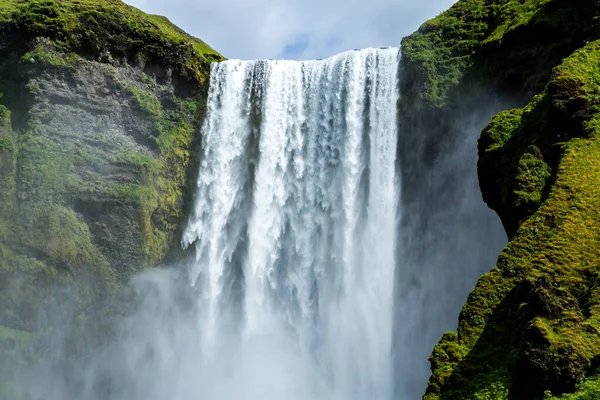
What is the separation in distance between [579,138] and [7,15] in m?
24.9

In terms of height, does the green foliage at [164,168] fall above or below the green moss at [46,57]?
below

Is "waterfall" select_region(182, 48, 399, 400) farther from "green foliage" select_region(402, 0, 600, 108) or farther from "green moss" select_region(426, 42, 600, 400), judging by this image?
"green moss" select_region(426, 42, 600, 400)

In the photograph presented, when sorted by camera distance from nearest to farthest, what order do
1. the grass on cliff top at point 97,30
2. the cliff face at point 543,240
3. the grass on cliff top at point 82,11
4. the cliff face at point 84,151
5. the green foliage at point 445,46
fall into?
the cliff face at point 543,240 → the green foliage at point 445,46 → the cliff face at point 84,151 → the grass on cliff top at point 97,30 → the grass on cliff top at point 82,11

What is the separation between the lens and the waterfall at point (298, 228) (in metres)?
24.2

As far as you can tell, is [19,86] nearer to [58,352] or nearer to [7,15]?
[7,15]

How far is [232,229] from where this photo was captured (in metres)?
28.2

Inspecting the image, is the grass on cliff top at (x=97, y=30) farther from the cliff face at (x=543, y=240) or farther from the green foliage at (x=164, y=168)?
the cliff face at (x=543, y=240)

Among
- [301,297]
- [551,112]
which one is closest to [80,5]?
[301,297]

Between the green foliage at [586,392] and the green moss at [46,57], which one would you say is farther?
the green moss at [46,57]

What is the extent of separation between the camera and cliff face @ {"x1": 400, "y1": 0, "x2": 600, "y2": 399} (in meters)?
8.75

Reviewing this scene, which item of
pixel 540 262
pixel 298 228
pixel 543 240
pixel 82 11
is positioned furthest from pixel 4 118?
pixel 540 262

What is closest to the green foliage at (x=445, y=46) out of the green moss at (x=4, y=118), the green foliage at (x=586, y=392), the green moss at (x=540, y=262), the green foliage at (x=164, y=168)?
the green moss at (x=540, y=262)

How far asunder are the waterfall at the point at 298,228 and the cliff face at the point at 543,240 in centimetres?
764

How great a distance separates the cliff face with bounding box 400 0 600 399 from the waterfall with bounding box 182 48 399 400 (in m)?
7.64
